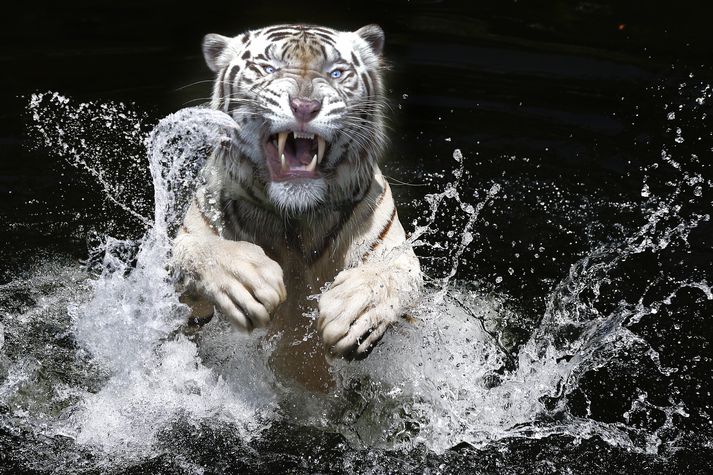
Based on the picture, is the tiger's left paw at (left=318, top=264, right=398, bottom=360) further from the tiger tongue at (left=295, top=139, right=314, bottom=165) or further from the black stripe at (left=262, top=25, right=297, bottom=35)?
the black stripe at (left=262, top=25, right=297, bottom=35)

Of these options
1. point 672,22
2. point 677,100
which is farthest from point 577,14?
point 677,100

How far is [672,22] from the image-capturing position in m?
5.09

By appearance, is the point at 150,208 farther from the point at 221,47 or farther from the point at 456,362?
the point at 456,362

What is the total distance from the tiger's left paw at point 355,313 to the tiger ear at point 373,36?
730mm

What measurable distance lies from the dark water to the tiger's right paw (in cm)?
41

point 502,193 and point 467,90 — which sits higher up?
point 467,90

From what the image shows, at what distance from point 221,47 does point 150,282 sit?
2.31 feet

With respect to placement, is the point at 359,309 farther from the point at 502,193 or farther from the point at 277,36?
the point at 502,193

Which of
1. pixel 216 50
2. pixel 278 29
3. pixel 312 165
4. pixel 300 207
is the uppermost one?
pixel 278 29

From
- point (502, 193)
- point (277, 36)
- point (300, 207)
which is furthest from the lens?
point (502, 193)

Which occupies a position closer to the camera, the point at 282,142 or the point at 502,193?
the point at 282,142

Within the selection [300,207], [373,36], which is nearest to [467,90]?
[373,36]

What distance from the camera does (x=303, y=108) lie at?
7.64 feet

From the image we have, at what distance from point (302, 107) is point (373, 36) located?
577 mm
